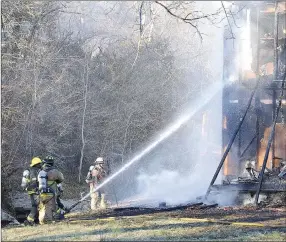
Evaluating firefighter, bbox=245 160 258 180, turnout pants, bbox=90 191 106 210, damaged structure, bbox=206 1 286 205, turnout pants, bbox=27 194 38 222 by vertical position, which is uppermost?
damaged structure, bbox=206 1 286 205

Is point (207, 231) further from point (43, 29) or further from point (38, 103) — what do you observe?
point (43, 29)

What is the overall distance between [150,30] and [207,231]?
2409 cm

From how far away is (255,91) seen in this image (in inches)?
556

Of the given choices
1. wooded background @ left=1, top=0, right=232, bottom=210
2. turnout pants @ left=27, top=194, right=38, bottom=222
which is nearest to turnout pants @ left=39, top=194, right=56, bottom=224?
turnout pants @ left=27, top=194, right=38, bottom=222

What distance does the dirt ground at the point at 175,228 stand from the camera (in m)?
7.79

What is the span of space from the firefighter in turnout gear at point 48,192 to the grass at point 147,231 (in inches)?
28.6

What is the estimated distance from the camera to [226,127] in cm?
1470

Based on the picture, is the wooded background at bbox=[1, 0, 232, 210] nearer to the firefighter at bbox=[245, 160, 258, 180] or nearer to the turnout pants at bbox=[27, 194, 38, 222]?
the turnout pants at bbox=[27, 194, 38, 222]

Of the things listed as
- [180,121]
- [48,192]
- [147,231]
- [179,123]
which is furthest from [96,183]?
[180,121]

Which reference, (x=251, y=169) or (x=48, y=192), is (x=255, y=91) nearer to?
(x=251, y=169)

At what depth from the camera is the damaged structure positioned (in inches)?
551

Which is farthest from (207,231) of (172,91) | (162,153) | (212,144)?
(172,91)

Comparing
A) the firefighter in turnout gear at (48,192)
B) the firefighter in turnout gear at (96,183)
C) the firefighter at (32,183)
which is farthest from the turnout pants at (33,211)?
the firefighter in turnout gear at (96,183)

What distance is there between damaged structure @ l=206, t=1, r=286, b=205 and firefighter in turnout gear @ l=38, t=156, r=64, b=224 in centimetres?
507
